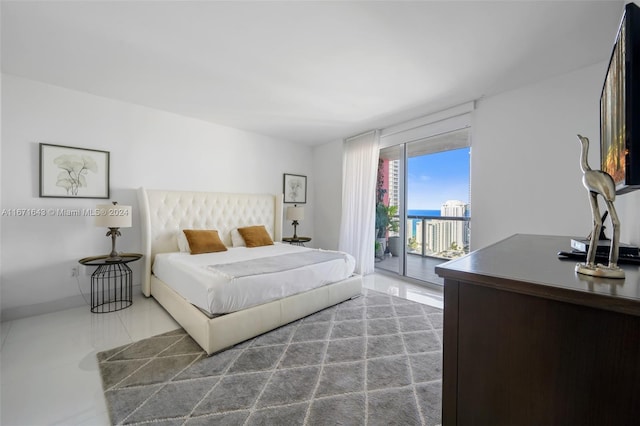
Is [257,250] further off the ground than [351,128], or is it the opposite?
[351,128]

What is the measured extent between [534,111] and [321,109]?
8.12 feet

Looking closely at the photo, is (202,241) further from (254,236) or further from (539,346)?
(539,346)

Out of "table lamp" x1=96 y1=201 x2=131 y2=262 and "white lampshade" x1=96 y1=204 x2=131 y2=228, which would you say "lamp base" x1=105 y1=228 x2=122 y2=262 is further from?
"white lampshade" x1=96 y1=204 x2=131 y2=228

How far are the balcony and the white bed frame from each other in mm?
1710

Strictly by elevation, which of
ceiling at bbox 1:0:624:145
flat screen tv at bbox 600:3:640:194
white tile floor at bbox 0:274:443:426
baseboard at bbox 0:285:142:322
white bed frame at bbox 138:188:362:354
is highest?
ceiling at bbox 1:0:624:145

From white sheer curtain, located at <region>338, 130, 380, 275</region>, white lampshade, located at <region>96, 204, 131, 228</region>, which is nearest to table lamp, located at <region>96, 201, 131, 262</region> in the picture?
white lampshade, located at <region>96, 204, 131, 228</region>

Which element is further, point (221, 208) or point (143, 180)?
point (221, 208)

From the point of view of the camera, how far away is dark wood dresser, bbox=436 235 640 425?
0.57 metres

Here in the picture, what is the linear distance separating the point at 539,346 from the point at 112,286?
4185 millimetres

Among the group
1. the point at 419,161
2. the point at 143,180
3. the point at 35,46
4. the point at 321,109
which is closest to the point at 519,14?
the point at 321,109

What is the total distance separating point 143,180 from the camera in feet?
11.5

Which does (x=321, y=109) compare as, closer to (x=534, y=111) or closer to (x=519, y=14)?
(x=519, y=14)

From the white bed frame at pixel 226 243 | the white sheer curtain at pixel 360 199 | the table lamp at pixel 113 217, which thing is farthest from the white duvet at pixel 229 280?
the white sheer curtain at pixel 360 199

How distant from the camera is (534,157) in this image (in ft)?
9.27
